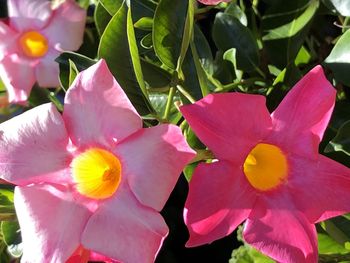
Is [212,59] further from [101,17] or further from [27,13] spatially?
[27,13]

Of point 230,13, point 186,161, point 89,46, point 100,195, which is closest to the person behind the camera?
point 186,161

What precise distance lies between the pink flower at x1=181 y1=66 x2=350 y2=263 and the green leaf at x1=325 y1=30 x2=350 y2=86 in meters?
0.17

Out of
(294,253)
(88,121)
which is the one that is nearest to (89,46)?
(88,121)

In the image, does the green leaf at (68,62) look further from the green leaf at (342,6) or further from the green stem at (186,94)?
the green leaf at (342,6)

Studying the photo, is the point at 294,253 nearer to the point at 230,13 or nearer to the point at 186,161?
the point at 186,161

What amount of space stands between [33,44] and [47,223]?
61 cm

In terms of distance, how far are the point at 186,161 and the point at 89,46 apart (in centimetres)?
58

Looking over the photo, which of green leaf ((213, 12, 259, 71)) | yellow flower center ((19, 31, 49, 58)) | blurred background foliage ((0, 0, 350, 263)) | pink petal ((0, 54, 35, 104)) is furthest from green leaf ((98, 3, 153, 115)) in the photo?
yellow flower center ((19, 31, 49, 58))

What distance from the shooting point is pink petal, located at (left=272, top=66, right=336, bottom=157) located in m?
0.59

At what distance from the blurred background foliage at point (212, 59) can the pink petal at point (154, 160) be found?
0.08m

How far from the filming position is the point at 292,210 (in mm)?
618

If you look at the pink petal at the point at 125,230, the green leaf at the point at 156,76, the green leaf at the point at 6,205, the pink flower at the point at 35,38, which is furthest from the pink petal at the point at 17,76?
the pink petal at the point at 125,230

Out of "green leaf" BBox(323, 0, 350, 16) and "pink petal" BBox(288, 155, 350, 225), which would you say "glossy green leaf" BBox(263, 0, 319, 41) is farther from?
"pink petal" BBox(288, 155, 350, 225)

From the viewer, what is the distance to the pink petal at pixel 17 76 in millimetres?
1020
